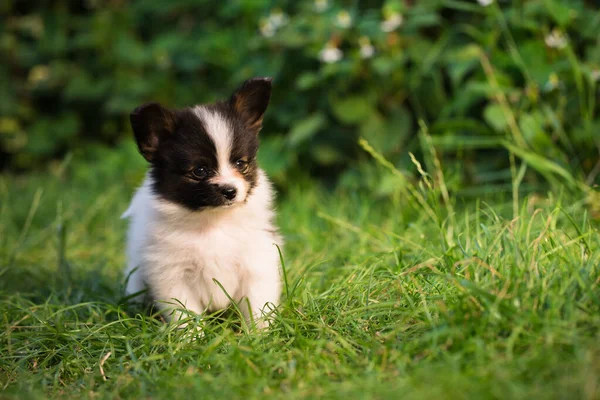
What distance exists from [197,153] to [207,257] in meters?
0.49

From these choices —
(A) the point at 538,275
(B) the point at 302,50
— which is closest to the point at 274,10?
(B) the point at 302,50

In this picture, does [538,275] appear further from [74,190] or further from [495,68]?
[74,190]

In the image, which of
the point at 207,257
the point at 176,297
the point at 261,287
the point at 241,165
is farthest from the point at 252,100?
the point at 176,297

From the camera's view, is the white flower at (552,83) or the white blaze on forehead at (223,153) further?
the white flower at (552,83)

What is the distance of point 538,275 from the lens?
2.57 metres

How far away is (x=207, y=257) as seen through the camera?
10.1ft

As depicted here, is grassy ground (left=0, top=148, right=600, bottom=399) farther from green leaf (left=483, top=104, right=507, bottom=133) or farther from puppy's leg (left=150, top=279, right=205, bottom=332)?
green leaf (left=483, top=104, right=507, bottom=133)

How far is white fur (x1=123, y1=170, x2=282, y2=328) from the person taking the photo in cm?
309

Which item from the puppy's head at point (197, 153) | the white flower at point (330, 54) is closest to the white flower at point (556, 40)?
the white flower at point (330, 54)

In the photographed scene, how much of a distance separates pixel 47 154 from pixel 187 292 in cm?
562

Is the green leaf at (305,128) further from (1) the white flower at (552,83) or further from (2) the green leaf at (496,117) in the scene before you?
(1) the white flower at (552,83)

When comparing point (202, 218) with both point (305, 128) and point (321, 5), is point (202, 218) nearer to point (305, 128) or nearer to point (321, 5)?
point (305, 128)

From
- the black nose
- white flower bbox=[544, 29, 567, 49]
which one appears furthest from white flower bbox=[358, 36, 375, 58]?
the black nose

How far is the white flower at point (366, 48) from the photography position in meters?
5.11
